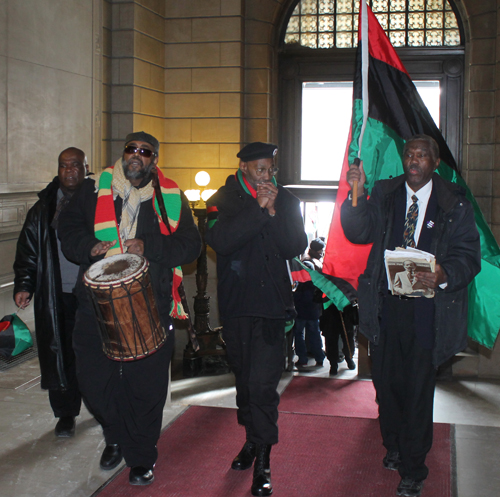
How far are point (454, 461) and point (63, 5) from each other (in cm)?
720

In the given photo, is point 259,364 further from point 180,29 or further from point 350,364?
point 180,29

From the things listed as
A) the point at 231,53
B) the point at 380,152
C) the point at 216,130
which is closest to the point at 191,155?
the point at 216,130

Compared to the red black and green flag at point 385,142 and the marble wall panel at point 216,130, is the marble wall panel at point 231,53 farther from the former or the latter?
the red black and green flag at point 385,142

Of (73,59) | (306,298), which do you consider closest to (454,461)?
(306,298)

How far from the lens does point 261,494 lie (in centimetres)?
367

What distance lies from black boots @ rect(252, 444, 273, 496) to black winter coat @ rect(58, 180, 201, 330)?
90cm

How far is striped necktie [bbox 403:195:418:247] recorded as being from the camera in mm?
3758

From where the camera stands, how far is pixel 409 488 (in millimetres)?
3688

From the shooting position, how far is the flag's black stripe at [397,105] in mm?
4391

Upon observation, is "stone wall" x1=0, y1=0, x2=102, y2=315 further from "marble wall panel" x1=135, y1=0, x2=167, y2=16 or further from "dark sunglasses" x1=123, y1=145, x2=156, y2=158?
"dark sunglasses" x1=123, y1=145, x2=156, y2=158

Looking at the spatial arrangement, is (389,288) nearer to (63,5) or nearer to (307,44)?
(63,5)

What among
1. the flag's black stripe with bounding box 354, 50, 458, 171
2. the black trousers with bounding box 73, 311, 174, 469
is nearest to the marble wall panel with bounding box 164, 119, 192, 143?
the flag's black stripe with bounding box 354, 50, 458, 171

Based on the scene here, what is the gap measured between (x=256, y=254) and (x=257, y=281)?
6.2 inches

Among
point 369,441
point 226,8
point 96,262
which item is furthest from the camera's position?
point 226,8
